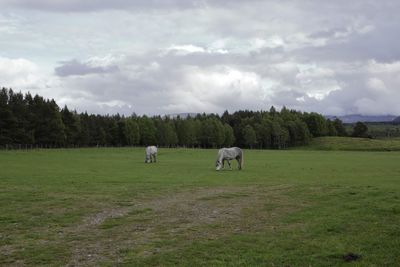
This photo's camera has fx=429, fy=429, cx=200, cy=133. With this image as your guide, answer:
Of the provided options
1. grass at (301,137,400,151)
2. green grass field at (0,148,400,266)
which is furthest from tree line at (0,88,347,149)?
green grass field at (0,148,400,266)

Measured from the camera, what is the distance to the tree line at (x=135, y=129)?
10025 cm

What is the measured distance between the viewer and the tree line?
10025cm

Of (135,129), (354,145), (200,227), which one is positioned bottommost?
(200,227)

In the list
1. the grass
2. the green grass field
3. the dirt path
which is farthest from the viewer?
the grass

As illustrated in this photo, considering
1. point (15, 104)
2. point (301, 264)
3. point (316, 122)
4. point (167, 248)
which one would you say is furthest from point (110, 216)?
point (316, 122)

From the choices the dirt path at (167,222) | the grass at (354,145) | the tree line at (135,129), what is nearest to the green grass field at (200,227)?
the dirt path at (167,222)

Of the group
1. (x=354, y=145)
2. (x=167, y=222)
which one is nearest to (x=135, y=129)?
(x=354, y=145)

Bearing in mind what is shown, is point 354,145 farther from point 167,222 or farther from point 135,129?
point 167,222

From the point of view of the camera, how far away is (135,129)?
13512 centimetres

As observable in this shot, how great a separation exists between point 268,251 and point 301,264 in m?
1.30

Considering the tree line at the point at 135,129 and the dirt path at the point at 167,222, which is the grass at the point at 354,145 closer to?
the tree line at the point at 135,129

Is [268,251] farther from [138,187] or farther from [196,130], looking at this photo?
[196,130]

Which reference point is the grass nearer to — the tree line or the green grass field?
the tree line

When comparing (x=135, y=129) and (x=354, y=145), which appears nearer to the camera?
(x=354, y=145)
